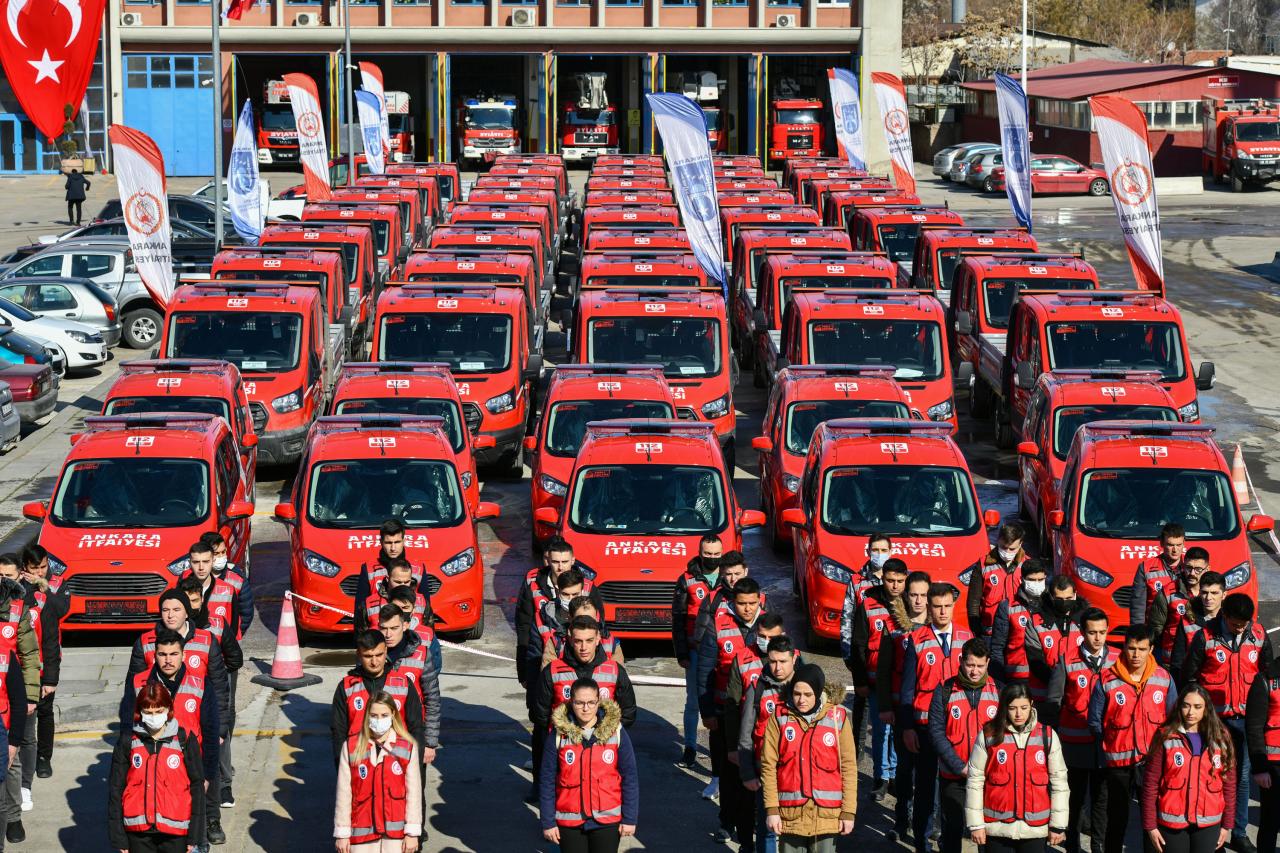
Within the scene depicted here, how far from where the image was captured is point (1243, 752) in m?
12.4

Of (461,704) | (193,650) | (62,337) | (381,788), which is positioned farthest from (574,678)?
(62,337)

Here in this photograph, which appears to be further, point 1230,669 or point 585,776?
point 1230,669

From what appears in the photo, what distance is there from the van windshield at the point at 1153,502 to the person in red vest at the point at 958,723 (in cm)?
627

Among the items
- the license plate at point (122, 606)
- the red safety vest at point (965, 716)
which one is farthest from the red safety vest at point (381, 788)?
the license plate at point (122, 606)

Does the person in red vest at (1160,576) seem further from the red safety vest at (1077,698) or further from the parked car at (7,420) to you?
the parked car at (7,420)

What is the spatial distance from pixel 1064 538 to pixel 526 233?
16.2 meters

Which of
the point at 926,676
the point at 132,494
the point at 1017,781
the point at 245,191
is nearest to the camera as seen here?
the point at 1017,781

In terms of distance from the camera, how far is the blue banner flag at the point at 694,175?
28219mm

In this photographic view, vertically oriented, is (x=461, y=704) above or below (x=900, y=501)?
below

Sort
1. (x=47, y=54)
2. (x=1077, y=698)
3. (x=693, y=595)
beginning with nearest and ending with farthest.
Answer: (x=1077, y=698)
(x=693, y=595)
(x=47, y=54)

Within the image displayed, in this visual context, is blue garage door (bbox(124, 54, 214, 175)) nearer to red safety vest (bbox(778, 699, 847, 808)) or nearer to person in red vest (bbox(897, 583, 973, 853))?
person in red vest (bbox(897, 583, 973, 853))

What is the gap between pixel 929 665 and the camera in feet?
38.3

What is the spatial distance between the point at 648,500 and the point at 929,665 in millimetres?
5906

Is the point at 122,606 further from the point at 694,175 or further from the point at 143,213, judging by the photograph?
the point at 694,175
